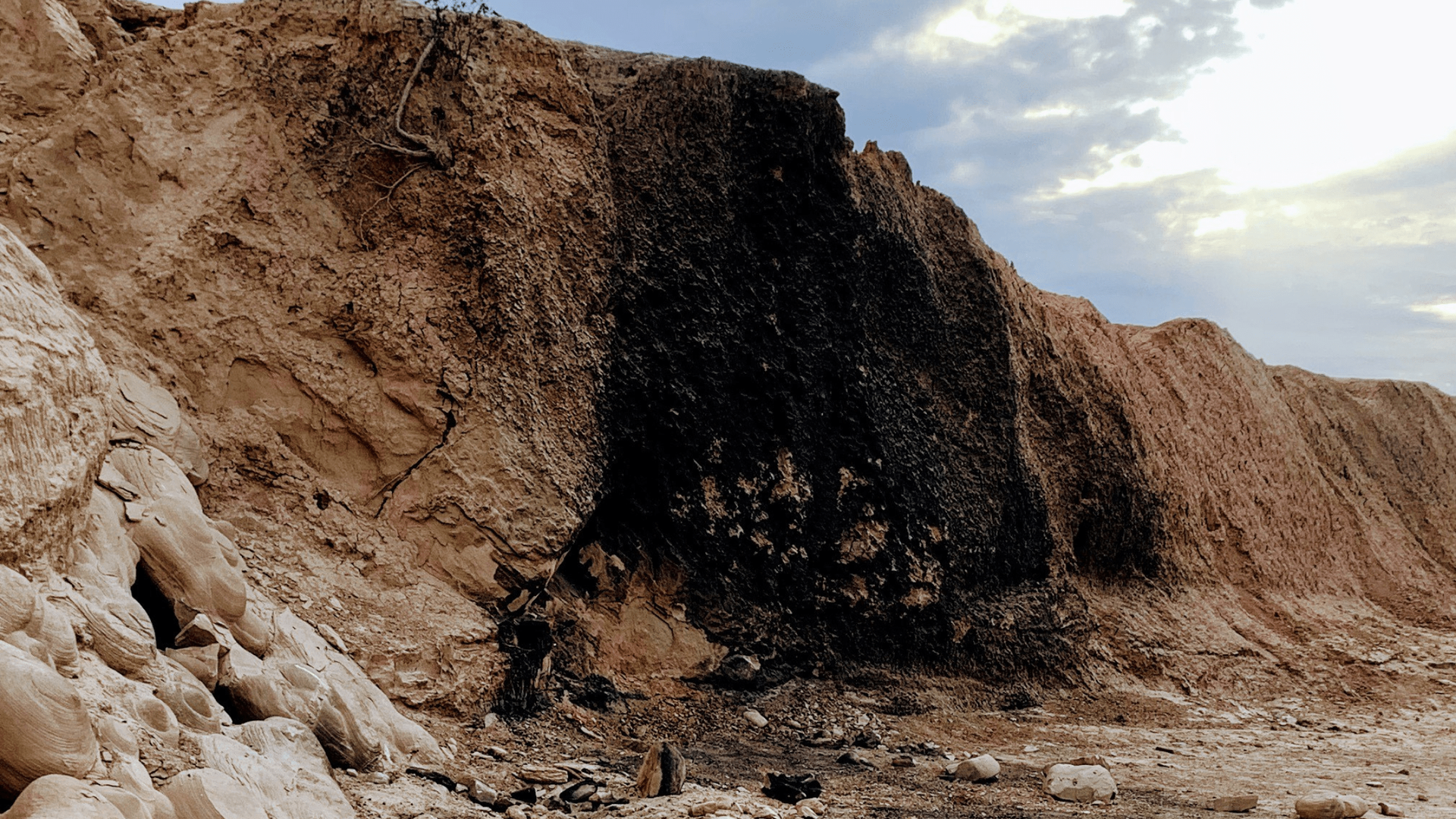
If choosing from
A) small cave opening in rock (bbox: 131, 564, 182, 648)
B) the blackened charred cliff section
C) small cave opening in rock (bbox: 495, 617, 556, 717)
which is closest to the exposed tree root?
the blackened charred cliff section

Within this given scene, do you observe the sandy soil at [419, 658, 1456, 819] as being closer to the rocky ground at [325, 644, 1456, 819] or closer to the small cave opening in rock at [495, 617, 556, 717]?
the rocky ground at [325, 644, 1456, 819]

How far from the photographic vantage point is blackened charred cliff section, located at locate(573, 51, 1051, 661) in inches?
311

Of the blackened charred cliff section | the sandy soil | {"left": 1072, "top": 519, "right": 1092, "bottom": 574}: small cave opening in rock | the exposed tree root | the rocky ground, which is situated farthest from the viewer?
{"left": 1072, "top": 519, "right": 1092, "bottom": 574}: small cave opening in rock

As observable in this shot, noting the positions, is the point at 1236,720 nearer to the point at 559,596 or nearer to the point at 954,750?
the point at 954,750

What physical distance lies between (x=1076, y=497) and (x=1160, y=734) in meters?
2.84

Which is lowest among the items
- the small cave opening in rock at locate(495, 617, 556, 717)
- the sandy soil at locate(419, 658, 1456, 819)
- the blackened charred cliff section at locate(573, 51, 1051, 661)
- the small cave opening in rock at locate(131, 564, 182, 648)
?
the sandy soil at locate(419, 658, 1456, 819)

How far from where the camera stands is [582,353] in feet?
24.8

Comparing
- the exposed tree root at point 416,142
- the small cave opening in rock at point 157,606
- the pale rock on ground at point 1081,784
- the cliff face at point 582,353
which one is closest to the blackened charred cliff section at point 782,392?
the cliff face at point 582,353

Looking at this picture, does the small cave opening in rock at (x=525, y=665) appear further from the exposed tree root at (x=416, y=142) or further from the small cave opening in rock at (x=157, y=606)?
the exposed tree root at (x=416, y=142)

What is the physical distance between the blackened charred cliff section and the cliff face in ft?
0.10

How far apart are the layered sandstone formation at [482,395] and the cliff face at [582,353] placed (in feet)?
0.10

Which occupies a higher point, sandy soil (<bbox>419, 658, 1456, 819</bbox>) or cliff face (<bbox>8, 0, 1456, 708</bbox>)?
cliff face (<bbox>8, 0, 1456, 708</bbox>)

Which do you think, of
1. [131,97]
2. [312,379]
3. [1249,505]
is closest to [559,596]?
[312,379]

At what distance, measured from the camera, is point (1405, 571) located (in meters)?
14.1
